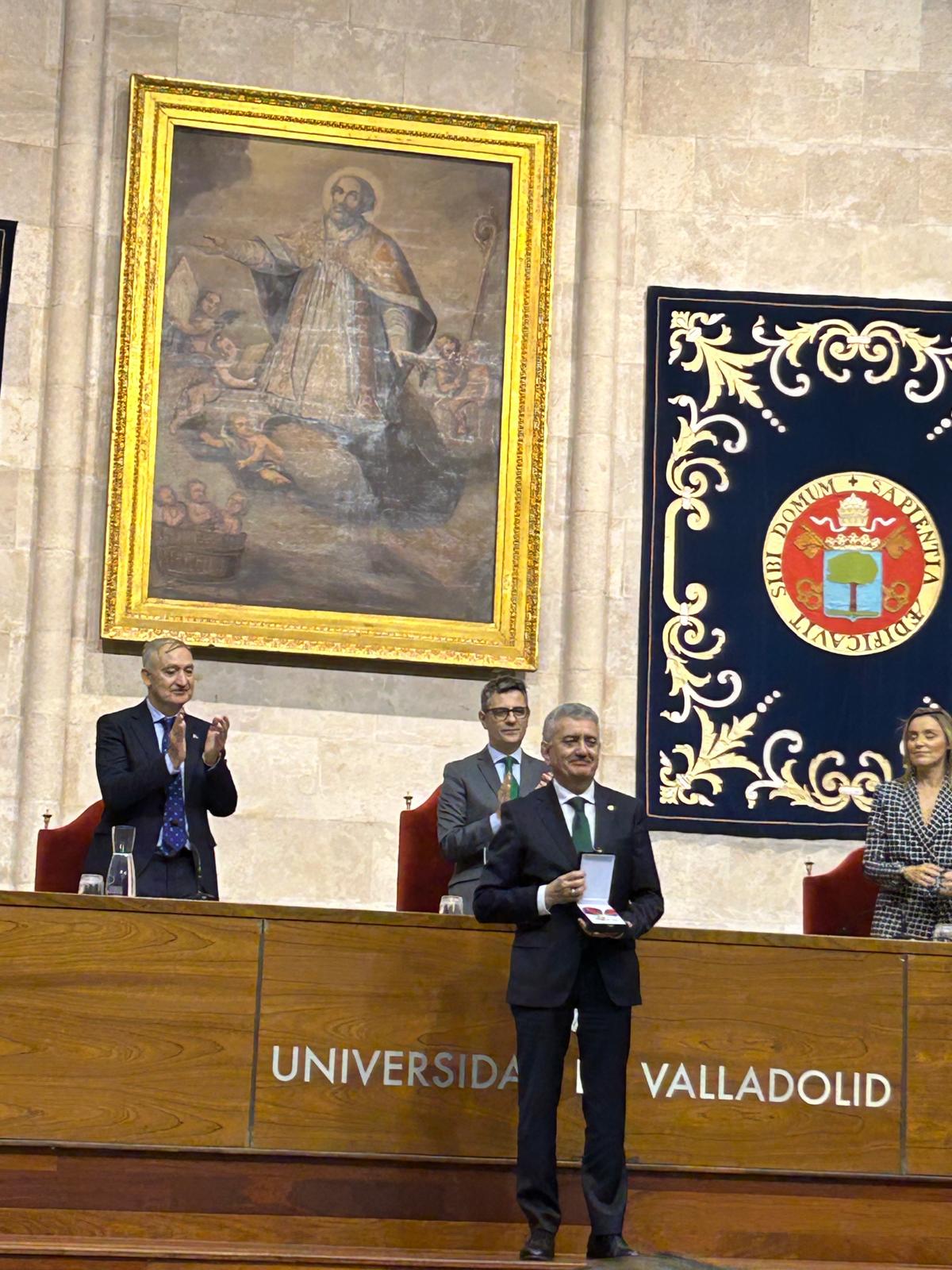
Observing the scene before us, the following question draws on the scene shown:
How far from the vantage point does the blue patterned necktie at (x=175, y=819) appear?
652 centimetres

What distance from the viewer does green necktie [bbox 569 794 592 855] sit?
5789 millimetres

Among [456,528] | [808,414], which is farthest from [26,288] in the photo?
[808,414]

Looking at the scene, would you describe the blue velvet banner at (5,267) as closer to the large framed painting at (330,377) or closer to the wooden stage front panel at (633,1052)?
the large framed painting at (330,377)

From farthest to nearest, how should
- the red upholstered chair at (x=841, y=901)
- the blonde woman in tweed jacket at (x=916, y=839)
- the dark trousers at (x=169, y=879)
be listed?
the red upholstered chair at (x=841, y=901), the blonde woman in tweed jacket at (x=916, y=839), the dark trousers at (x=169, y=879)

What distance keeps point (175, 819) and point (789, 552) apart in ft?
12.8

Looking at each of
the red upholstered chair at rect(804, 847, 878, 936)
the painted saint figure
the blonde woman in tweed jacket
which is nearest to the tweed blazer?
the blonde woman in tweed jacket

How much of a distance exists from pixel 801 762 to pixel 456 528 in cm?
184

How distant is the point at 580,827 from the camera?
5.81 meters

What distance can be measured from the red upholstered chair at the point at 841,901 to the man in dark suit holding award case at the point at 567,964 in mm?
2064

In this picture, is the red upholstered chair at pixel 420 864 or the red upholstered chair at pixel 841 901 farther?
the red upholstered chair at pixel 841 901

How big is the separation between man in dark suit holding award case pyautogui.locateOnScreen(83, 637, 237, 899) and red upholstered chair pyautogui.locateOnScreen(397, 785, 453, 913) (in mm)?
998

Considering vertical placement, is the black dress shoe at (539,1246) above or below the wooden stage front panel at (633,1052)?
below

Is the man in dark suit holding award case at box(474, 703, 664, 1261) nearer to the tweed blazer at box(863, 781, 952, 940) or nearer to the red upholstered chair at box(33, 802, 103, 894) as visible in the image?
the tweed blazer at box(863, 781, 952, 940)

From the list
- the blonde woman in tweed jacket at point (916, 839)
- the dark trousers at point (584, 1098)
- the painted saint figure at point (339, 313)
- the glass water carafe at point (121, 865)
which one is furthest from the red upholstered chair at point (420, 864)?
the painted saint figure at point (339, 313)
